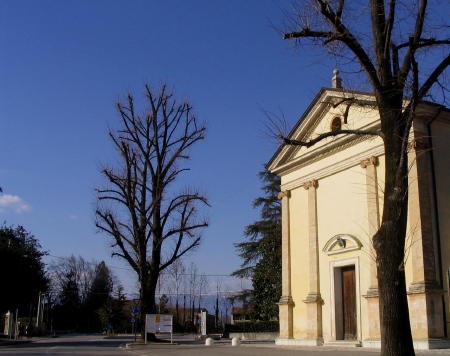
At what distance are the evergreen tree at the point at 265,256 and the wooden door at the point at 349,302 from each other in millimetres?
16659

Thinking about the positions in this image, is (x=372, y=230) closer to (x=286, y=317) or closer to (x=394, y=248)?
(x=286, y=317)

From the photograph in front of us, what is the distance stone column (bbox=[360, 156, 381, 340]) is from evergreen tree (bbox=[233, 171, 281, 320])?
19.5 meters

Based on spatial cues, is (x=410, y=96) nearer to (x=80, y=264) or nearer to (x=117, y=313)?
(x=117, y=313)

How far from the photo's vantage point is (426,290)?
19.7m

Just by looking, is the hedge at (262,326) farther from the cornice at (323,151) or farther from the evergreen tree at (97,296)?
the evergreen tree at (97,296)

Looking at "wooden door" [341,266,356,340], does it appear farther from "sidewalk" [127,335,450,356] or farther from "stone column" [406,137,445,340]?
"stone column" [406,137,445,340]

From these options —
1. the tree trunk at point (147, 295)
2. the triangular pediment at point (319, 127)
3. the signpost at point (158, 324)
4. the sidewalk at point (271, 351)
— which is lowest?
the sidewalk at point (271, 351)

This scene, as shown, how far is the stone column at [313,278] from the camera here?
25812 mm

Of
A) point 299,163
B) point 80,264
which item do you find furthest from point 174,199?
point 80,264

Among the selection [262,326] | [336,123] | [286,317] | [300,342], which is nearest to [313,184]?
[336,123]

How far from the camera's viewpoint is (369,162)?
23.7 meters

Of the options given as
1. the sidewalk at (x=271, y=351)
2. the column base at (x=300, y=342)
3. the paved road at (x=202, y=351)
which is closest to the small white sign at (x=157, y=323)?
the sidewalk at (x=271, y=351)

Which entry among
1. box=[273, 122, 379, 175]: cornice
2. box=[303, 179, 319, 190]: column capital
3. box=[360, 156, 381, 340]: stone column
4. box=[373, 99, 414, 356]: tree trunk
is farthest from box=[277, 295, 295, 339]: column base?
box=[373, 99, 414, 356]: tree trunk

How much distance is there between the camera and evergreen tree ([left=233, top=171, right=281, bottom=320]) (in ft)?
139
